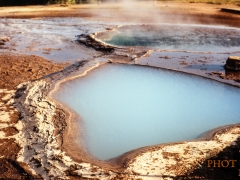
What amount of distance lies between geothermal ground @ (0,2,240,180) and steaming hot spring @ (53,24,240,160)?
0.37m

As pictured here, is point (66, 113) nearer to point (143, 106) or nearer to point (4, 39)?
point (143, 106)

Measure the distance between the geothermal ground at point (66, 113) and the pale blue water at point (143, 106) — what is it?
380 mm

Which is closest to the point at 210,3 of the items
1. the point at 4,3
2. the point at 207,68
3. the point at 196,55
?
the point at 196,55

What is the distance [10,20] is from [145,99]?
15.0 m

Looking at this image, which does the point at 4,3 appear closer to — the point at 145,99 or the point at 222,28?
the point at 222,28

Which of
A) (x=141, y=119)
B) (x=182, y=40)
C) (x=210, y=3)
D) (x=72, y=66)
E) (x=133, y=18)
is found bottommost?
(x=141, y=119)

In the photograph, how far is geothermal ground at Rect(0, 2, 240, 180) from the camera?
477 centimetres

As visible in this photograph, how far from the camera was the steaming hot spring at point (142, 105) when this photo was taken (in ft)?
19.5

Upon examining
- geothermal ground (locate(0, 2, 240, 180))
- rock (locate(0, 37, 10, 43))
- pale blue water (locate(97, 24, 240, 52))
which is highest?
pale blue water (locate(97, 24, 240, 52))

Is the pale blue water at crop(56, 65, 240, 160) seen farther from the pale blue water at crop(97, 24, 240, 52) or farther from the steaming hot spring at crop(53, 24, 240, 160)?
the pale blue water at crop(97, 24, 240, 52)

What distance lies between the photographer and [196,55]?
11.9 metres

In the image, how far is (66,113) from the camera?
6.65 metres

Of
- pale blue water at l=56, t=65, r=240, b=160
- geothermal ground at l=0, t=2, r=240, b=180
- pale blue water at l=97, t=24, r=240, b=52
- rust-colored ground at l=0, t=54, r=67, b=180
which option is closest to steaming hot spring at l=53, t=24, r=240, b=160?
pale blue water at l=56, t=65, r=240, b=160

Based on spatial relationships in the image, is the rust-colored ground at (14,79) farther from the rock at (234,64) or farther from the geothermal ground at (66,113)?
the rock at (234,64)
